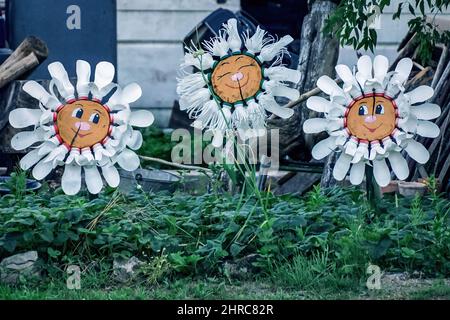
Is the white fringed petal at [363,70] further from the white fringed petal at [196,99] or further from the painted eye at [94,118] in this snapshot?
the painted eye at [94,118]

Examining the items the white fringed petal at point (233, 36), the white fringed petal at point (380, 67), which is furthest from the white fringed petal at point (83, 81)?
the white fringed petal at point (380, 67)

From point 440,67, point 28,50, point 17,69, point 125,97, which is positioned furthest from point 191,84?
point 440,67

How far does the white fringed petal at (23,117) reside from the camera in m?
7.04

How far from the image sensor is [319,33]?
10.0 metres

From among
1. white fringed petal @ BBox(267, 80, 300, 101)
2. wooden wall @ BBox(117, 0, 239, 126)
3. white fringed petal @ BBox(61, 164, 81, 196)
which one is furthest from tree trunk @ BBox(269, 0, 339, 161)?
wooden wall @ BBox(117, 0, 239, 126)

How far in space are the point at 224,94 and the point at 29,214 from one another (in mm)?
1336

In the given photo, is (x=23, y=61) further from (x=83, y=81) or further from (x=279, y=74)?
(x=279, y=74)

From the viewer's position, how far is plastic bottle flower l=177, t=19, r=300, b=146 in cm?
733

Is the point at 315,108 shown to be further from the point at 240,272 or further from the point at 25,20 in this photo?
the point at 25,20

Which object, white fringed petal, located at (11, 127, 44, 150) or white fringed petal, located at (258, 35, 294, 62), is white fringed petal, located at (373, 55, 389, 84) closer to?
white fringed petal, located at (258, 35, 294, 62)

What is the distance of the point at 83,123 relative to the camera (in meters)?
7.05

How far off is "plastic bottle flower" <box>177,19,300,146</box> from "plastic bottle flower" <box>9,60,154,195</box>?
41 centimetres

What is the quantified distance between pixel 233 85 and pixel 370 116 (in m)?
0.83
